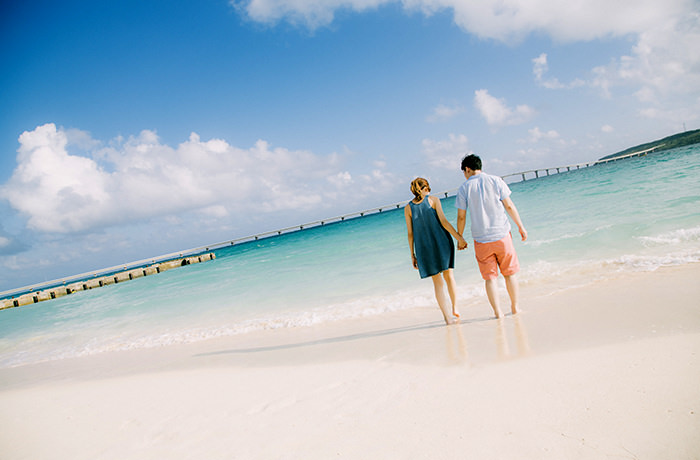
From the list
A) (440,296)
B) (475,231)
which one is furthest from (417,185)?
(440,296)

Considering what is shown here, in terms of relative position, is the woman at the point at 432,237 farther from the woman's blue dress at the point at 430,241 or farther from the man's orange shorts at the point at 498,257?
the man's orange shorts at the point at 498,257

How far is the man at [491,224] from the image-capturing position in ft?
13.9

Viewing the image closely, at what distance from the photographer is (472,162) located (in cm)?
443

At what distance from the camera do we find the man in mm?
4238

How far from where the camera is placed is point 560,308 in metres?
4.27

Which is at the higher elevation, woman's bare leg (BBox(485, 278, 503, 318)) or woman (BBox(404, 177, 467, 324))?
woman (BBox(404, 177, 467, 324))

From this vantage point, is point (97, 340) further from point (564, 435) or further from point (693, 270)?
point (693, 270)

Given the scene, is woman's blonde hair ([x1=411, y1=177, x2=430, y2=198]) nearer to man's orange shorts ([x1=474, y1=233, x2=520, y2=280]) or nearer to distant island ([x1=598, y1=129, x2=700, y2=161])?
man's orange shorts ([x1=474, y1=233, x2=520, y2=280])

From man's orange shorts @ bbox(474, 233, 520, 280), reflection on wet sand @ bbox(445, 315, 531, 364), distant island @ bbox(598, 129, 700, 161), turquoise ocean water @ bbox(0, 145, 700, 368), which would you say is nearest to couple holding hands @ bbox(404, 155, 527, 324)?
man's orange shorts @ bbox(474, 233, 520, 280)

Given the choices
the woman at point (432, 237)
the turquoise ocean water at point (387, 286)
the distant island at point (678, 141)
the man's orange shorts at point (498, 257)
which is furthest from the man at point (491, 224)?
the distant island at point (678, 141)

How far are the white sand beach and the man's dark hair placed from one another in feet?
6.53

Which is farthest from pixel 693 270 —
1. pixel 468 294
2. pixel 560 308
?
pixel 468 294

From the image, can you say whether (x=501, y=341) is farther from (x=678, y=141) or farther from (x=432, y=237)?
(x=678, y=141)

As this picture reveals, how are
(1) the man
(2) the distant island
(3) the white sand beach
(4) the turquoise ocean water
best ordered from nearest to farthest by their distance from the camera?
1. (3) the white sand beach
2. (1) the man
3. (4) the turquoise ocean water
4. (2) the distant island
